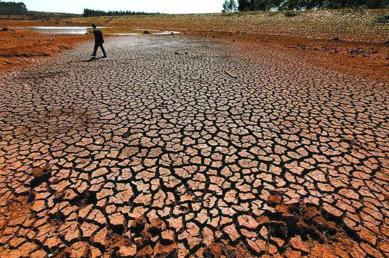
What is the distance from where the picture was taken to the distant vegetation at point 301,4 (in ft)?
165

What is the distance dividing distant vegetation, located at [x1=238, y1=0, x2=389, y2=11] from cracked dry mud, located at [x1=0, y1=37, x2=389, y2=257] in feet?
184

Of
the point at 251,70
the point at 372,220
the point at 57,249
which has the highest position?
the point at 251,70

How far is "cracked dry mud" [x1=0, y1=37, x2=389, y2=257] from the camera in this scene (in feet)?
9.85

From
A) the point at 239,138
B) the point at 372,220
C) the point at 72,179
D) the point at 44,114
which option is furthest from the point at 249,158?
the point at 44,114

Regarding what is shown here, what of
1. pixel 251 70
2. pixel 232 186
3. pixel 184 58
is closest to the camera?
pixel 232 186

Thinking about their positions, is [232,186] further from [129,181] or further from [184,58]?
[184,58]

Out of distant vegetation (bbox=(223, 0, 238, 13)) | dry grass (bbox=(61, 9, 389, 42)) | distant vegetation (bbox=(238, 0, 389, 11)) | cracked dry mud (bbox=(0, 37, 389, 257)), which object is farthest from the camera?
distant vegetation (bbox=(223, 0, 238, 13))

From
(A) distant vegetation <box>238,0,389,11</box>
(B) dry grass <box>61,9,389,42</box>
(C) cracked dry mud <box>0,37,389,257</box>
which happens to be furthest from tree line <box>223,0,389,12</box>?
(C) cracked dry mud <box>0,37,389,257</box>

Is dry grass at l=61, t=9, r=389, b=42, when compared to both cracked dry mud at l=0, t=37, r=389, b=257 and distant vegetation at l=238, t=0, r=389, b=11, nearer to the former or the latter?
cracked dry mud at l=0, t=37, r=389, b=257

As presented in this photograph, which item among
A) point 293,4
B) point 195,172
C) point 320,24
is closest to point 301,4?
point 293,4

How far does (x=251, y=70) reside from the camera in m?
10.5

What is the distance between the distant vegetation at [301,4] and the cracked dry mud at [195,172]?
184ft

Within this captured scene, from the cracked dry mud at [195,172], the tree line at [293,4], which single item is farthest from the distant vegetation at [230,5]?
the cracked dry mud at [195,172]

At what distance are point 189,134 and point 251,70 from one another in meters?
6.36
